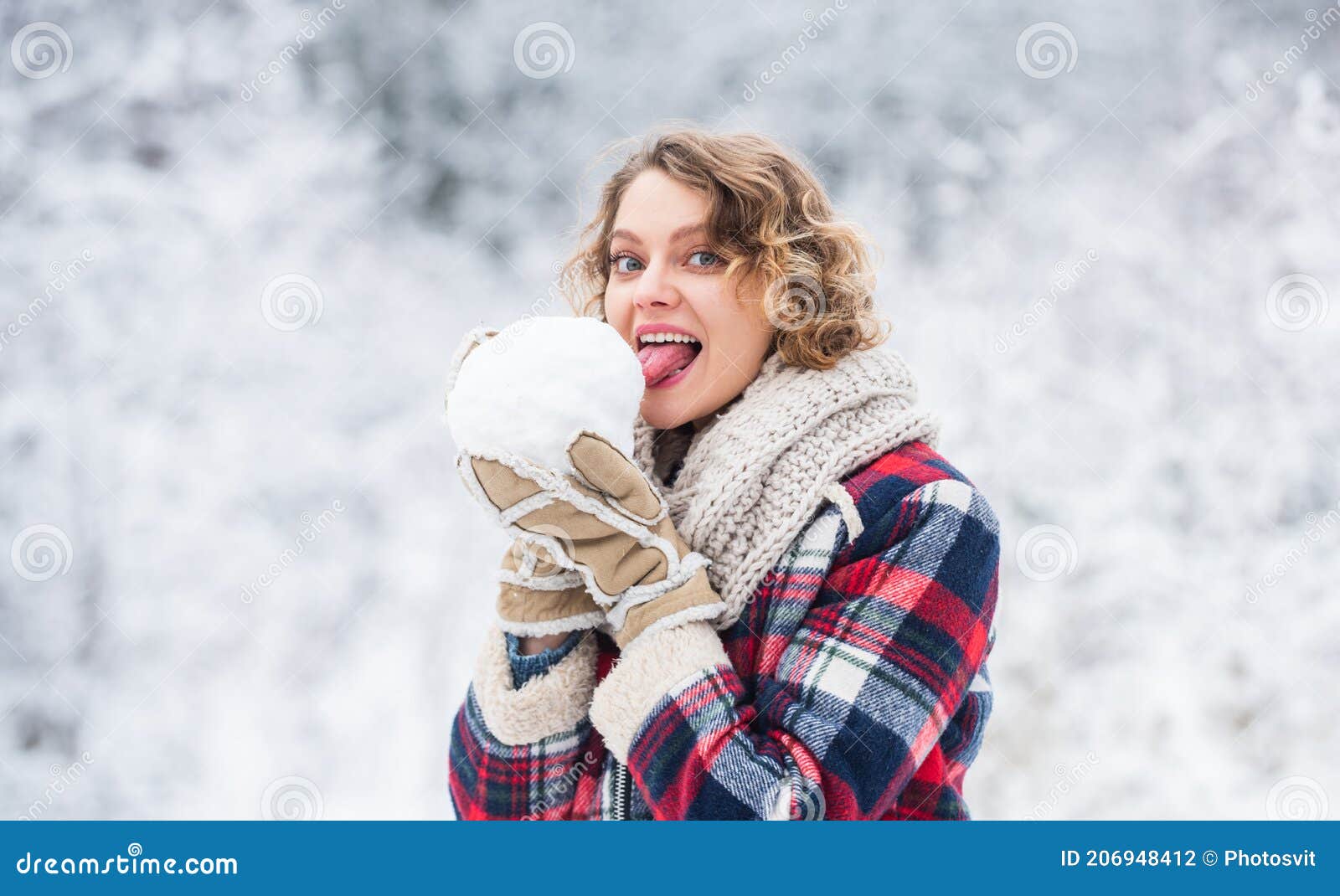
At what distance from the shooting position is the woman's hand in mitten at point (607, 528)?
3.25 ft

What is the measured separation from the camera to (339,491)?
7.86 ft

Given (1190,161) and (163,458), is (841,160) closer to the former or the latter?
(1190,161)

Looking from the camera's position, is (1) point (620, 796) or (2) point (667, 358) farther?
(2) point (667, 358)

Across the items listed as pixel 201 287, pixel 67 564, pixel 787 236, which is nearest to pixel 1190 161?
pixel 787 236

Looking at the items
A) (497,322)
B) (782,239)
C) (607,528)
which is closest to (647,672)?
(607,528)

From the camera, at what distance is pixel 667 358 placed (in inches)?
47.3

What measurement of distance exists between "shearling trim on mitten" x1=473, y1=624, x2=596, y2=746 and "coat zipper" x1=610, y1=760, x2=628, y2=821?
73 millimetres

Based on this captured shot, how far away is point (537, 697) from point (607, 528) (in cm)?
22

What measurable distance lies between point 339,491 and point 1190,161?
224 centimetres

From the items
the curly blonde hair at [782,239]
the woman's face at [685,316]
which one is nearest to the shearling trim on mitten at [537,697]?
the woman's face at [685,316]

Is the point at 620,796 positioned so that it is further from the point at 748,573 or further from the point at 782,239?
the point at 782,239

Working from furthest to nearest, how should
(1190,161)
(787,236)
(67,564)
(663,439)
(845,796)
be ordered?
(1190,161), (67,564), (663,439), (787,236), (845,796)

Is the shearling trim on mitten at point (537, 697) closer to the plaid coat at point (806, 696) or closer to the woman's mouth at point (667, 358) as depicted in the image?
the plaid coat at point (806, 696)

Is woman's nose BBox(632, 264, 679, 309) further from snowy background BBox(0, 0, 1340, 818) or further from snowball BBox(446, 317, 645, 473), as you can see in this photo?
snowy background BBox(0, 0, 1340, 818)
